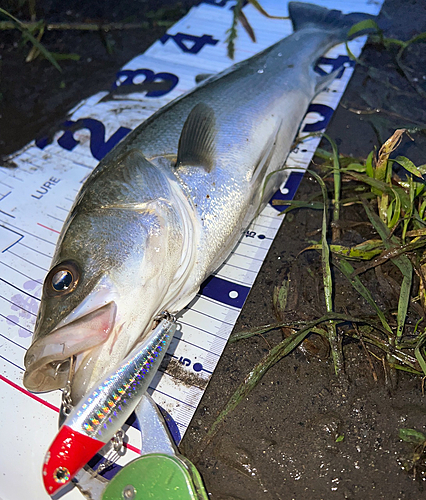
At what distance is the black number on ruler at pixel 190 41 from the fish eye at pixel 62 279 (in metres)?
2.28

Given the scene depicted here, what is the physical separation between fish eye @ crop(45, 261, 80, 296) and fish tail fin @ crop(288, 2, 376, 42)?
Answer: 7.82 feet

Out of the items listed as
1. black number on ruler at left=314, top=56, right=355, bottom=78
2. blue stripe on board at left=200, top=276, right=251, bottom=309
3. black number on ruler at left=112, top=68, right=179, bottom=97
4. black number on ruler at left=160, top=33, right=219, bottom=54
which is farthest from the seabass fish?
black number on ruler at left=160, top=33, right=219, bottom=54

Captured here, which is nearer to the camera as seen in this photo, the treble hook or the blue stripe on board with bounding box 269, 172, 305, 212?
the treble hook

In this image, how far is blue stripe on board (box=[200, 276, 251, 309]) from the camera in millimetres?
1700

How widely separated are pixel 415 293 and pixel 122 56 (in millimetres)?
2644

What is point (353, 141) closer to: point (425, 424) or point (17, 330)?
point (425, 424)

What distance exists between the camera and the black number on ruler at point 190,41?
9.81 ft

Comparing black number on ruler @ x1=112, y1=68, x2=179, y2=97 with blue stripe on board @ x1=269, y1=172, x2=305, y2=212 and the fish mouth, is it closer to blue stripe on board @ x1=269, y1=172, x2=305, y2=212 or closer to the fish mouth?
blue stripe on board @ x1=269, y1=172, x2=305, y2=212

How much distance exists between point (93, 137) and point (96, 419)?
1786 millimetres

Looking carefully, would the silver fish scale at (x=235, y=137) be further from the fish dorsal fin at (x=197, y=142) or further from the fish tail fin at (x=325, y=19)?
the fish tail fin at (x=325, y=19)

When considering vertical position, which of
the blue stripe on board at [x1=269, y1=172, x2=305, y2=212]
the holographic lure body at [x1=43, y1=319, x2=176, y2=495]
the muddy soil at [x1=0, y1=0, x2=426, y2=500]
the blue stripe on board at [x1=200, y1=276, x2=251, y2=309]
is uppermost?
the holographic lure body at [x1=43, y1=319, x2=176, y2=495]

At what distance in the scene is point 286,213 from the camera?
1.99 metres

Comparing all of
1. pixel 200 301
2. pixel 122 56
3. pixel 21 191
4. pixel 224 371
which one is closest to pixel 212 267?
pixel 200 301

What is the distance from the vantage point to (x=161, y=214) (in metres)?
1.44
